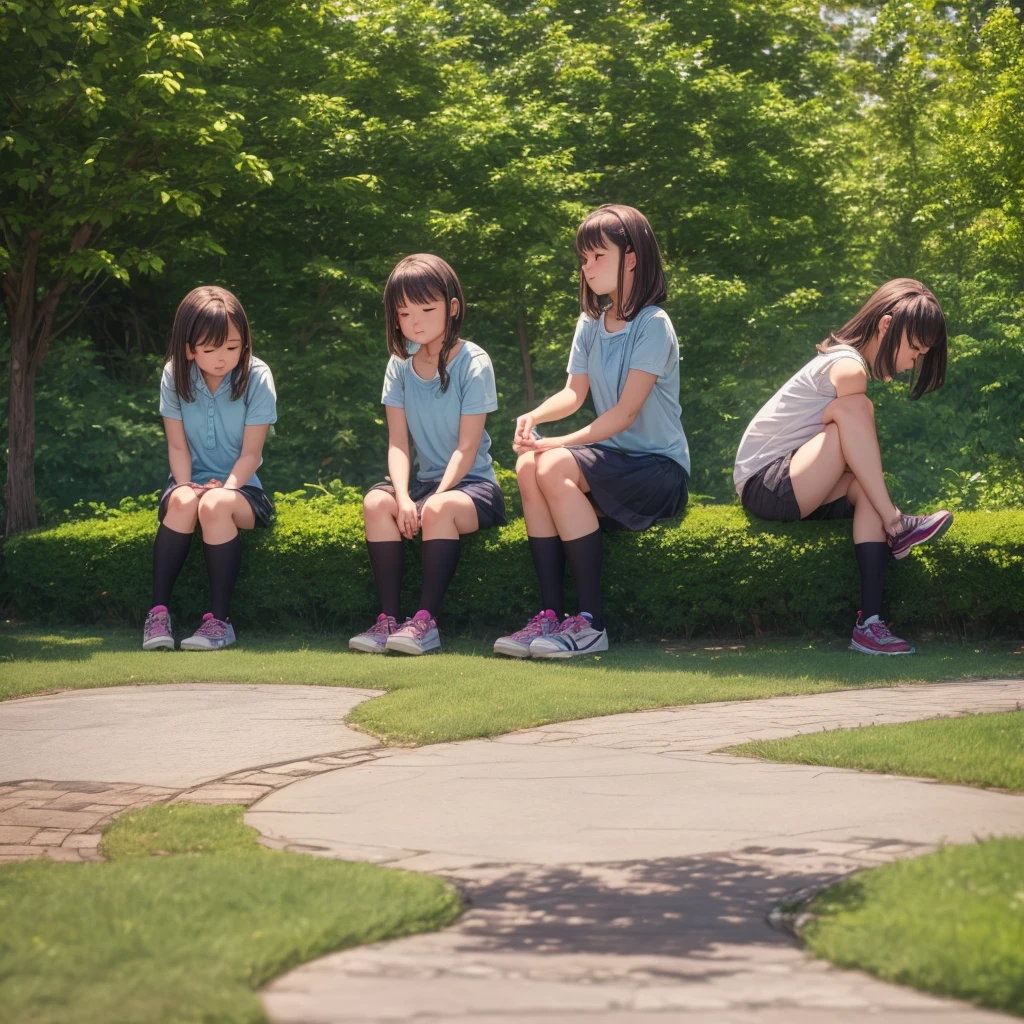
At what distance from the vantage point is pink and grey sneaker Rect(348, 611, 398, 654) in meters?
7.07

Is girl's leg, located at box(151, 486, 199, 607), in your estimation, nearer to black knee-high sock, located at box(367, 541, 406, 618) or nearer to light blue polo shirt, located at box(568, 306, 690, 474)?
black knee-high sock, located at box(367, 541, 406, 618)

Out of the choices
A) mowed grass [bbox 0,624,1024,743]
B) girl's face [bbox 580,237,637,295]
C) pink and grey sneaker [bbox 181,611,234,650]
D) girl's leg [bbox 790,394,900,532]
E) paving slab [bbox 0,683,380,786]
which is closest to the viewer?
paving slab [bbox 0,683,380,786]

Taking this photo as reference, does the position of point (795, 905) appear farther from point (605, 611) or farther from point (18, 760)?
point (605, 611)

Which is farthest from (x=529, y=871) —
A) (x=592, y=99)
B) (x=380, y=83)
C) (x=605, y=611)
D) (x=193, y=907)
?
Result: (x=592, y=99)

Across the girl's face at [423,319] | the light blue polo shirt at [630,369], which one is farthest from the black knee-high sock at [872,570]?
the girl's face at [423,319]

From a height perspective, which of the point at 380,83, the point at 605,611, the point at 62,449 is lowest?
the point at 605,611

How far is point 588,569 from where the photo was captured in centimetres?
688

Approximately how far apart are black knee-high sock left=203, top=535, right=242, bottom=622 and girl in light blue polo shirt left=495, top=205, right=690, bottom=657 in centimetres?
168

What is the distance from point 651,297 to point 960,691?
8.84 ft

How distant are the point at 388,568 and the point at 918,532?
275 centimetres

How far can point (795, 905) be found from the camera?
2.85 m

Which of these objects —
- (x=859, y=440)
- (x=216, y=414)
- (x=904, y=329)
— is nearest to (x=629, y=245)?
(x=904, y=329)

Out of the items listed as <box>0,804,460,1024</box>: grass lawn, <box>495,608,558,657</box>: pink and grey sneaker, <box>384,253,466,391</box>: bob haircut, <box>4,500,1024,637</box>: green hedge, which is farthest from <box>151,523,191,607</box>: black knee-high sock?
<box>0,804,460,1024</box>: grass lawn

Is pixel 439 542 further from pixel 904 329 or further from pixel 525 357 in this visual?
pixel 525 357
